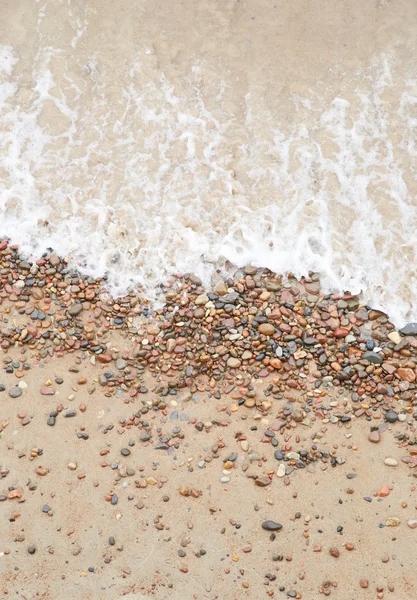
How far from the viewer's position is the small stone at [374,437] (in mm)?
5812

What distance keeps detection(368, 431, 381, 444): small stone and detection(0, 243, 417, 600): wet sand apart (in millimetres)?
64

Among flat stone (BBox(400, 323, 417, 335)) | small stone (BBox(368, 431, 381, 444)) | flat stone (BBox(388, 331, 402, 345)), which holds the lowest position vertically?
small stone (BBox(368, 431, 381, 444))

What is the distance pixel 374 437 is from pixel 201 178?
13.3 ft

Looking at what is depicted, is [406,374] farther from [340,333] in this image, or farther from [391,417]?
[340,333]

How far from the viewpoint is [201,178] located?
771 cm

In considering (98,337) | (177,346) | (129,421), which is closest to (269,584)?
(129,421)

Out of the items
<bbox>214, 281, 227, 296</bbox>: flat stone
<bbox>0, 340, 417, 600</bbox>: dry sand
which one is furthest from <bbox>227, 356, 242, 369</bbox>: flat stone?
<bbox>214, 281, 227, 296</bbox>: flat stone

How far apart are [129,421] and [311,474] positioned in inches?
77.1

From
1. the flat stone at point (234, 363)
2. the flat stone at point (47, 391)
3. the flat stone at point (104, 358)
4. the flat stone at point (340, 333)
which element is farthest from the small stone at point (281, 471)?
the flat stone at point (47, 391)

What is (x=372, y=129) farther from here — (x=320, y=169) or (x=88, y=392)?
(x=88, y=392)

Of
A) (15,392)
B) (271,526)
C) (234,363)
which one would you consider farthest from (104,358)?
(271,526)

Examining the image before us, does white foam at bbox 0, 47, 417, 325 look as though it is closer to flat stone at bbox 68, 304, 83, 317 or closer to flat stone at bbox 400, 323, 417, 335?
flat stone at bbox 400, 323, 417, 335

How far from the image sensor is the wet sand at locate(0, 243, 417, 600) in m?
5.23

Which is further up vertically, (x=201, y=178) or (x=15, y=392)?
(x=201, y=178)
